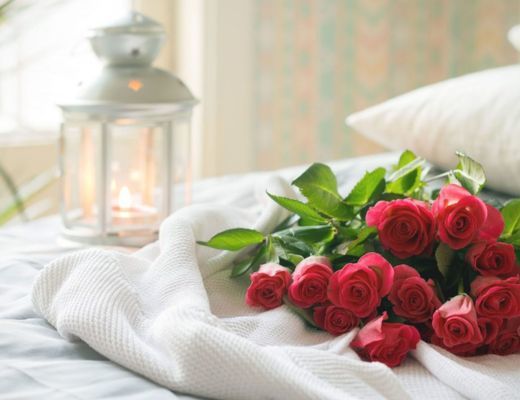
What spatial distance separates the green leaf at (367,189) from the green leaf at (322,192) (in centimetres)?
1

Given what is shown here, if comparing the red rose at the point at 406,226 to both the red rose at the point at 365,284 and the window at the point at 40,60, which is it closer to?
the red rose at the point at 365,284

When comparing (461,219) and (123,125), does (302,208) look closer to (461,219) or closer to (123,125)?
(461,219)

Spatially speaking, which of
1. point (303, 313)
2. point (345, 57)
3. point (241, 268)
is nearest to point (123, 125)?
point (241, 268)

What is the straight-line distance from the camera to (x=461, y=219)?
33.0 inches

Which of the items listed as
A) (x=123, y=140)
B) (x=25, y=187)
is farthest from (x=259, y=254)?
(x=25, y=187)

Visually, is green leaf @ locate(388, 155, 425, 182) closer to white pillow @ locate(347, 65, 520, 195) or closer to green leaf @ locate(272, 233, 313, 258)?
green leaf @ locate(272, 233, 313, 258)

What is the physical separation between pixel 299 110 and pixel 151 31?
1.67 metres

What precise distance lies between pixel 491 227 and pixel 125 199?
0.62 meters

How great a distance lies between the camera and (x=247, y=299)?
0.92 meters

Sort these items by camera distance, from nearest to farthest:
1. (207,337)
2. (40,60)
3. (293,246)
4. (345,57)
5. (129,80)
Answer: (207,337) < (293,246) < (129,80) < (40,60) < (345,57)

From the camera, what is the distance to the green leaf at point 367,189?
93cm

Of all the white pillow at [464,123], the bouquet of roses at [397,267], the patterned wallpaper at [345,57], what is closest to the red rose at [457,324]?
the bouquet of roses at [397,267]

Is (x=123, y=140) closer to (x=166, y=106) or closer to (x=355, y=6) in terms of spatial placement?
(x=166, y=106)

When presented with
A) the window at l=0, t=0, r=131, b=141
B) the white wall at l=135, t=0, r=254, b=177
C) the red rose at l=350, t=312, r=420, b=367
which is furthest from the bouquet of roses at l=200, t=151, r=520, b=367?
the white wall at l=135, t=0, r=254, b=177
